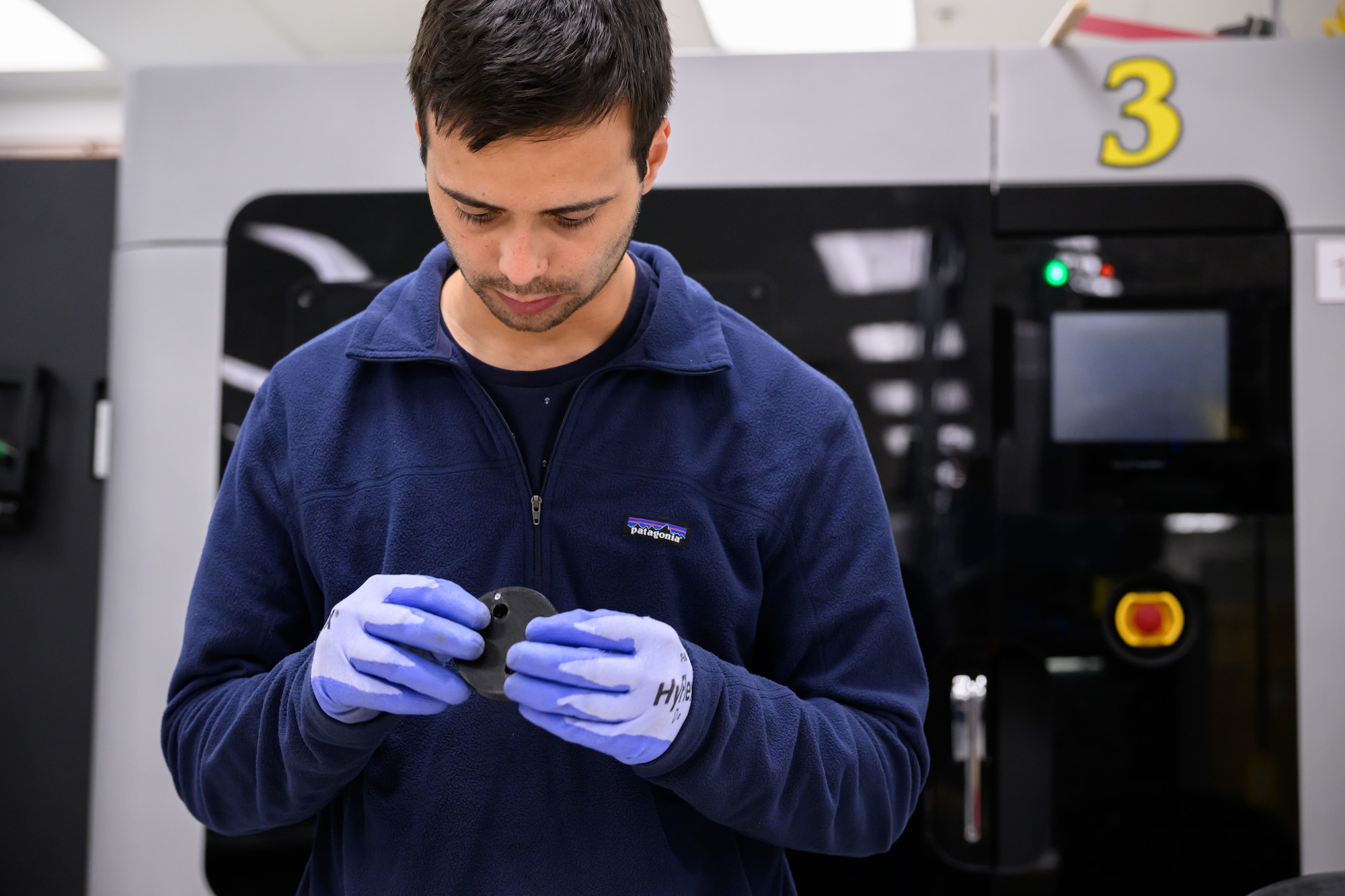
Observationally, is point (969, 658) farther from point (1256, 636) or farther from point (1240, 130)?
point (1240, 130)

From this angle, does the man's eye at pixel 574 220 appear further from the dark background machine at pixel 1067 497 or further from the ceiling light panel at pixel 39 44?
the ceiling light panel at pixel 39 44

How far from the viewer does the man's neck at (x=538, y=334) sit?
0.92 metres

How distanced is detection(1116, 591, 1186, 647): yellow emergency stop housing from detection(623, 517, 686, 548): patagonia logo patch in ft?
2.54

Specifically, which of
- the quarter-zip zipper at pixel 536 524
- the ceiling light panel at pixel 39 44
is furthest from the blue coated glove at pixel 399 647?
the ceiling light panel at pixel 39 44

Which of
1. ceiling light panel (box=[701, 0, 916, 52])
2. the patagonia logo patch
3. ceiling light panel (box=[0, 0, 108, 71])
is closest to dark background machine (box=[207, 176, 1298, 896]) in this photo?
the patagonia logo patch

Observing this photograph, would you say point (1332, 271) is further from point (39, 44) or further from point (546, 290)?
point (39, 44)

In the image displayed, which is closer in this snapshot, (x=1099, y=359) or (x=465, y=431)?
(x=465, y=431)

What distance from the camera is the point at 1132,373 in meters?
1.41

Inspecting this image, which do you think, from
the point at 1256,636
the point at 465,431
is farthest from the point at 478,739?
the point at 1256,636

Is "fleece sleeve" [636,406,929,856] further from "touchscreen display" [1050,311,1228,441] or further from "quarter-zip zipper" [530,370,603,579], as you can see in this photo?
"touchscreen display" [1050,311,1228,441]

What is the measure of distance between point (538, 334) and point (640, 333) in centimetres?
9

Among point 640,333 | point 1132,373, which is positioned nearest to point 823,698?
point 640,333

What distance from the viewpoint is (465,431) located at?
898mm

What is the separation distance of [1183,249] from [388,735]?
116 cm
